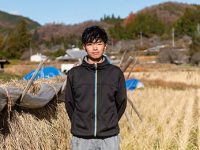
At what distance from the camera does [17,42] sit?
71375 millimetres

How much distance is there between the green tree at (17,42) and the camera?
68188 mm

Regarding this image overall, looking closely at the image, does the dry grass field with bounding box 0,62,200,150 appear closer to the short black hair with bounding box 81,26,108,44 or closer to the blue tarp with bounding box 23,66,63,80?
the blue tarp with bounding box 23,66,63,80

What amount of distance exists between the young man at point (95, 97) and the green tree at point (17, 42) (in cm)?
6564

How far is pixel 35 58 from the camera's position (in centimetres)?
6794

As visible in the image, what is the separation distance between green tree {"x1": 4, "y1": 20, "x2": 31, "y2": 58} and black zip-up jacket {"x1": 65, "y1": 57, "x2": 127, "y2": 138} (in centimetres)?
6564

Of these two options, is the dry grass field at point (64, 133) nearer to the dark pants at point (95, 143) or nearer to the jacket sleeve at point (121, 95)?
the dark pants at point (95, 143)

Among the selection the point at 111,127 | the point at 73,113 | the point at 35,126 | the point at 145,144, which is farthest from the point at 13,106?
the point at 145,144

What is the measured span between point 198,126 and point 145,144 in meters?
1.90

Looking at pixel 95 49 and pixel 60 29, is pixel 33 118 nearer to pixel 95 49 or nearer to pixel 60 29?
pixel 95 49

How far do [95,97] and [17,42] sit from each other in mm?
69843

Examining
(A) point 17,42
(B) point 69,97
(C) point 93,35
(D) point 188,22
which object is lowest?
(A) point 17,42

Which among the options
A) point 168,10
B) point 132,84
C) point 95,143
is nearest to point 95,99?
point 95,143

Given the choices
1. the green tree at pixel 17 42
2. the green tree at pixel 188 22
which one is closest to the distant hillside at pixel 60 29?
the green tree at pixel 188 22

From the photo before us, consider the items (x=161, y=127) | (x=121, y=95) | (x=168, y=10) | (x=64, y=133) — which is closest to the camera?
(x=121, y=95)
